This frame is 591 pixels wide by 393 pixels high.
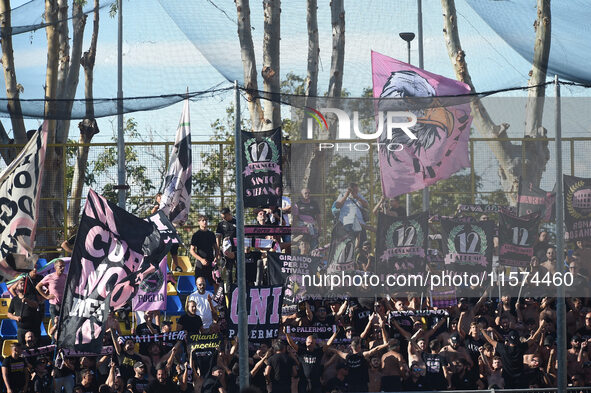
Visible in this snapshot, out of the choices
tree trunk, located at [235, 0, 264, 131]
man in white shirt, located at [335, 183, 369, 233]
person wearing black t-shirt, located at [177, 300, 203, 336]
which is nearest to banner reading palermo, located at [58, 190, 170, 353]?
tree trunk, located at [235, 0, 264, 131]

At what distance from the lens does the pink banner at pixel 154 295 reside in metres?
13.0

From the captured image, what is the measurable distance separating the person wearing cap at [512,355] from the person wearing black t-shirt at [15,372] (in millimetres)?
6348

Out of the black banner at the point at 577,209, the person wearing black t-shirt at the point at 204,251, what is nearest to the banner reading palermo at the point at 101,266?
the person wearing black t-shirt at the point at 204,251

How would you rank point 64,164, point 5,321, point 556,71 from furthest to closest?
point 64,164 → point 5,321 → point 556,71

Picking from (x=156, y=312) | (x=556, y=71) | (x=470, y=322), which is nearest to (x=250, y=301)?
(x=156, y=312)

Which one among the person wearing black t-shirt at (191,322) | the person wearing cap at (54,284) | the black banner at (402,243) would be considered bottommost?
the person wearing black t-shirt at (191,322)

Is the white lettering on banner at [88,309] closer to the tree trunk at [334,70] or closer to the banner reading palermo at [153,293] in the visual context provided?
the tree trunk at [334,70]

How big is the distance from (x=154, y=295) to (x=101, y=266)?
11.0 ft

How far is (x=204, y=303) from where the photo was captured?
13852 millimetres

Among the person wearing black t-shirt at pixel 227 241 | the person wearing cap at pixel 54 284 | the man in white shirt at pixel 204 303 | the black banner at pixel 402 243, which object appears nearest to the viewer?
the black banner at pixel 402 243

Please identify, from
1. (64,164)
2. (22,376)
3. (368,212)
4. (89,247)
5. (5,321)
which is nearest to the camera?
(89,247)

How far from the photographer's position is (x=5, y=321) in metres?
14.5

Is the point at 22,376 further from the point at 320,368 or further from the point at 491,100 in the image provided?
the point at 491,100

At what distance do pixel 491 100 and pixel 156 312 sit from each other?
5989mm
